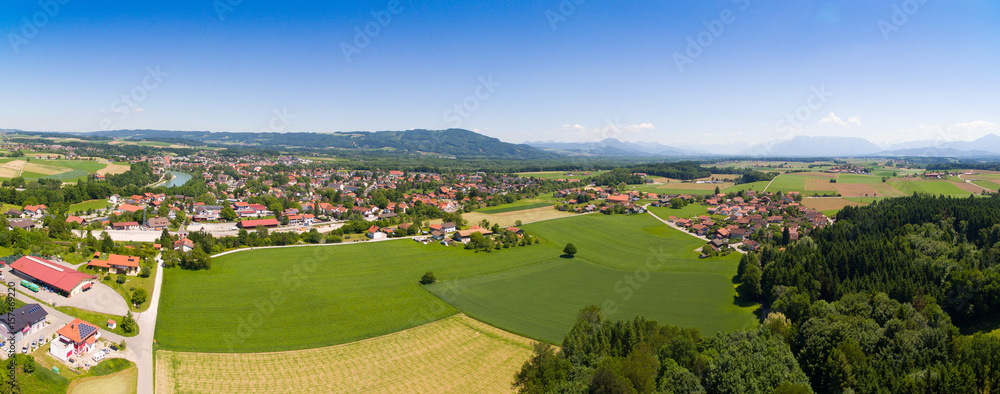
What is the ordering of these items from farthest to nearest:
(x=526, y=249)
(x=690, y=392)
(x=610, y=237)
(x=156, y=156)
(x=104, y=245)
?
(x=156, y=156)
(x=610, y=237)
(x=526, y=249)
(x=104, y=245)
(x=690, y=392)

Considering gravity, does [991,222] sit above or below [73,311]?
above

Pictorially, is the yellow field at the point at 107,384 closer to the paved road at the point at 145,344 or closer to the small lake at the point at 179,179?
the paved road at the point at 145,344

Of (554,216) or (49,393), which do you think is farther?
(554,216)

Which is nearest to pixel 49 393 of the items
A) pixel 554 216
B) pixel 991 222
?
pixel 554 216

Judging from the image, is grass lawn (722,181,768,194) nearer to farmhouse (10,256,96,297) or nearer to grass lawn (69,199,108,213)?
farmhouse (10,256,96,297)

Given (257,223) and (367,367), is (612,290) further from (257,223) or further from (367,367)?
(257,223)

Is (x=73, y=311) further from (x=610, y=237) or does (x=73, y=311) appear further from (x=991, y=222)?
(x=991, y=222)
